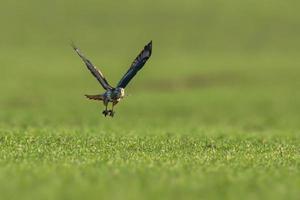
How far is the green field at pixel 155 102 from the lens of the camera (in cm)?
1473

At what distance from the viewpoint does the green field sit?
48.3 feet

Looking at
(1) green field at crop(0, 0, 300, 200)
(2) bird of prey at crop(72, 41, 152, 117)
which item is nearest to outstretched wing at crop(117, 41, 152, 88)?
(2) bird of prey at crop(72, 41, 152, 117)

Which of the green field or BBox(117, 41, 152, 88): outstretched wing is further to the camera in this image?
BBox(117, 41, 152, 88): outstretched wing

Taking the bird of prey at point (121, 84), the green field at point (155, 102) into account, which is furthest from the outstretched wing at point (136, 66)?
the green field at point (155, 102)

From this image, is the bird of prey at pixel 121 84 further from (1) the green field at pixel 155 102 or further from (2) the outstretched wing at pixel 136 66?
(1) the green field at pixel 155 102

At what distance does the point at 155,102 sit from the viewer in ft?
167

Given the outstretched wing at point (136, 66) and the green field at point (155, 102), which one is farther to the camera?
the outstretched wing at point (136, 66)

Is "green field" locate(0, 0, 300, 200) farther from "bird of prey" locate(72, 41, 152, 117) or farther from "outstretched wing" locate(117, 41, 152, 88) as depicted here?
"outstretched wing" locate(117, 41, 152, 88)

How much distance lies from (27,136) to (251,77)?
4397 centimetres

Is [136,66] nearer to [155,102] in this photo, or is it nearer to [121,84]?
[121,84]

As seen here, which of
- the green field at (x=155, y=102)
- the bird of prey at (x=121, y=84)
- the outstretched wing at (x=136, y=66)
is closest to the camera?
the green field at (x=155, y=102)

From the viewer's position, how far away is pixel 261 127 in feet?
125

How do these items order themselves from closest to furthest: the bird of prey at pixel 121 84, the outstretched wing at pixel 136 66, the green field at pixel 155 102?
the green field at pixel 155 102, the bird of prey at pixel 121 84, the outstretched wing at pixel 136 66

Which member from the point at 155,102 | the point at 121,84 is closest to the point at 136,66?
the point at 121,84
